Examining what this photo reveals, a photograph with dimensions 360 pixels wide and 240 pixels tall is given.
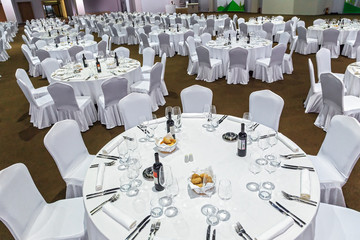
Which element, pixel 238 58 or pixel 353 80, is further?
pixel 238 58

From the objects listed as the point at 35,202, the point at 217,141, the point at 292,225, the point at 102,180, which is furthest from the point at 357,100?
the point at 35,202

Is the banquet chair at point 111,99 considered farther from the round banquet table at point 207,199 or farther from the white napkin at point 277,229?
the white napkin at point 277,229

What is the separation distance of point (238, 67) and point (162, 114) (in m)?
2.53

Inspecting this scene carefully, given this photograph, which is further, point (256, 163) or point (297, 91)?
point (297, 91)

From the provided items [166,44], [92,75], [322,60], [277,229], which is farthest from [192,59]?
[277,229]

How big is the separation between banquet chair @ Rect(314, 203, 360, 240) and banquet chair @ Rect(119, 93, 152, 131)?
2278mm

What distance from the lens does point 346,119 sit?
2592mm

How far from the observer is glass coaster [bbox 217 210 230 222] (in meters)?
1.80

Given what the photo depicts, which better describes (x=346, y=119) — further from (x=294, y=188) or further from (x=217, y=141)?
(x=217, y=141)

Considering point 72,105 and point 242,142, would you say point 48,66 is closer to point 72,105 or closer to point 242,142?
point 72,105

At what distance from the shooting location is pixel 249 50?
6.87 meters

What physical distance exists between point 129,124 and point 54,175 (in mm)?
1482

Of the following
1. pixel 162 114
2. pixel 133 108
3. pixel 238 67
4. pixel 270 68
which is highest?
pixel 133 108

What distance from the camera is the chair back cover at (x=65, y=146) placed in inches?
107
